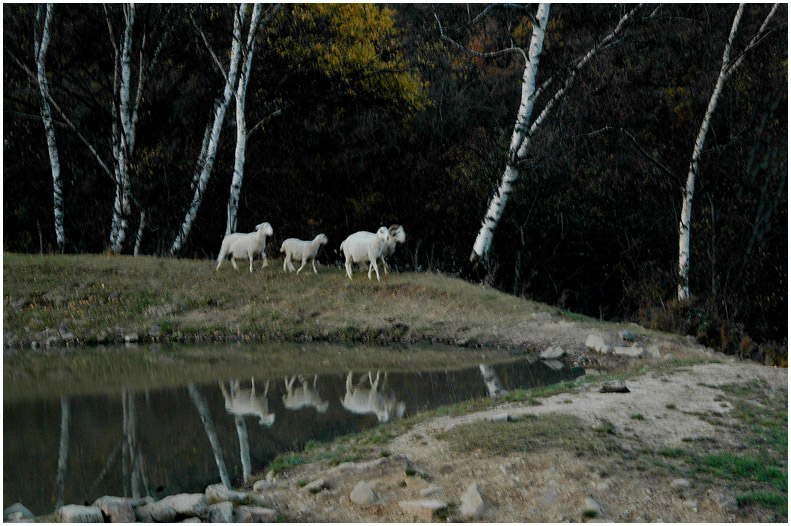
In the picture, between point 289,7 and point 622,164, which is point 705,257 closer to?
point 622,164

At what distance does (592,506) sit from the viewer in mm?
6527

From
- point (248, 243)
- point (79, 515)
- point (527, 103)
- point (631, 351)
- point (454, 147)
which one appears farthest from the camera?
point (454, 147)

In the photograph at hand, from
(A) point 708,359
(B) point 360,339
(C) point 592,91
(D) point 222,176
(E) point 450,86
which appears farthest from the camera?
(E) point 450,86

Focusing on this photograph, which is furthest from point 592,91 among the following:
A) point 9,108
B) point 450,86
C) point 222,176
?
point 9,108

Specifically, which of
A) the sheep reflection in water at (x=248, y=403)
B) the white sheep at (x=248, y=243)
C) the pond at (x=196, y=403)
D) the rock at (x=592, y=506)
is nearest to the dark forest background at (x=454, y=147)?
the white sheep at (x=248, y=243)

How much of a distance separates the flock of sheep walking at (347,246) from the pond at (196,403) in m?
4.35

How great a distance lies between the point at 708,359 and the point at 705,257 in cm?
839

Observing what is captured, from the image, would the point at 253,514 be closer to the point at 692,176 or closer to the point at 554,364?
the point at 554,364

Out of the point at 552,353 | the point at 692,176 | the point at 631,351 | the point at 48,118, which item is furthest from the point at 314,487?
the point at 48,118

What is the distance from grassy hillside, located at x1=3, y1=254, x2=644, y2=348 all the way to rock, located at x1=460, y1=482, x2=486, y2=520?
32.9ft

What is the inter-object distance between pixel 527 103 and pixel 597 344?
8294 millimetres

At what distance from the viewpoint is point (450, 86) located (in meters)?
29.8

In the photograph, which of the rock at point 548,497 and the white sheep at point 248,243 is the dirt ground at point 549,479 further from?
the white sheep at point 248,243

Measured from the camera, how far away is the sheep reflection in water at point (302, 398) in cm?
1139
